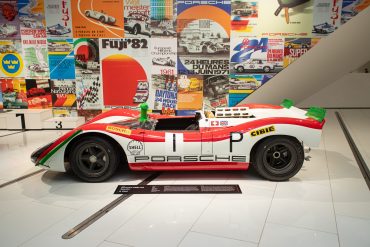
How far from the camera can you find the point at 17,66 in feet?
19.7

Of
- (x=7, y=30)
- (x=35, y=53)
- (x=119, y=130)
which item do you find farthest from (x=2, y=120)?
(x=119, y=130)

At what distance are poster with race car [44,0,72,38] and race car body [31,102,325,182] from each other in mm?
3319

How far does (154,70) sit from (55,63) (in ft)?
6.18

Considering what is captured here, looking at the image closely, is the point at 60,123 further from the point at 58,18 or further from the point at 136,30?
the point at 136,30

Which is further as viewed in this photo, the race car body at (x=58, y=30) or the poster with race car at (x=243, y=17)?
the race car body at (x=58, y=30)

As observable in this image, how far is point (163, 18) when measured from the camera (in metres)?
5.63

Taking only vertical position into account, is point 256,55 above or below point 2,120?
above

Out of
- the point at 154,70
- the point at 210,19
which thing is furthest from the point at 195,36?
the point at 154,70

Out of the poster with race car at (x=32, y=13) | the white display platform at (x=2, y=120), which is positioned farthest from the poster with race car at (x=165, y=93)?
the white display platform at (x=2, y=120)

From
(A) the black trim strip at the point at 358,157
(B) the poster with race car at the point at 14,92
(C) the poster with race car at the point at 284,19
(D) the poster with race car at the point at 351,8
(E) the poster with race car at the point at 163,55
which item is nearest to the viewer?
(A) the black trim strip at the point at 358,157

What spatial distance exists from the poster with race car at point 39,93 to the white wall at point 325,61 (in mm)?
3757

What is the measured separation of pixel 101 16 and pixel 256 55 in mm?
2918

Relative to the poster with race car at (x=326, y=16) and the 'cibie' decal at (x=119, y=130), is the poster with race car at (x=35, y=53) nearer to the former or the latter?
the 'cibie' decal at (x=119, y=130)

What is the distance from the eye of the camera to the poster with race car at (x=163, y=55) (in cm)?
572
